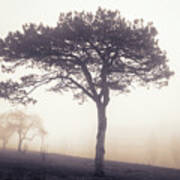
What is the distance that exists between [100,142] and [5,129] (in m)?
60.0

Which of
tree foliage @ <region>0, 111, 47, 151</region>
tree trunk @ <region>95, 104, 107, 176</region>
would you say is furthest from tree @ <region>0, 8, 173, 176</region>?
tree foliage @ <region>0, 111, 47, 151</region>

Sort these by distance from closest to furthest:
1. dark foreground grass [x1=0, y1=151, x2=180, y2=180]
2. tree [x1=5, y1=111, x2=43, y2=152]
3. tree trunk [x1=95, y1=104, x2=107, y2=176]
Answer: dark foreground grass [x1=0, y1=151, x2=180, y2=180] < tree trunk [x1=95, y1=104, x2=107, y2=176] < tree [x1=5, y1=111, x2=43, y2=152]

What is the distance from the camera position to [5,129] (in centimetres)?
7062

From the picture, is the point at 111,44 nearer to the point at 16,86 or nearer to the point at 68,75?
the point at 68,75

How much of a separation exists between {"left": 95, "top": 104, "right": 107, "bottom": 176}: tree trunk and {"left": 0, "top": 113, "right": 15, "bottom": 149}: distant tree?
51765mm

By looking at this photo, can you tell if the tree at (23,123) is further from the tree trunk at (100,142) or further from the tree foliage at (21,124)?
the tree trunk at (100,142)

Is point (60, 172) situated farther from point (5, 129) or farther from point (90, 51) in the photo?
point (5, 129)

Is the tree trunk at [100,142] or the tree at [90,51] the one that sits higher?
the tree at [90,51]

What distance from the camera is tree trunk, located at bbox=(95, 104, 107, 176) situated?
16.7 metres

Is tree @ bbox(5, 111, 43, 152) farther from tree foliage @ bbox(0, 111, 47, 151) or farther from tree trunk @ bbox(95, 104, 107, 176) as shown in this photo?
tree trunk @ bbox(95, 104, 107, 176)

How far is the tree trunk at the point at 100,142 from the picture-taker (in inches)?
659

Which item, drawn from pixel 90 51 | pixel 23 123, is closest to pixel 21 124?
pixel 23 123

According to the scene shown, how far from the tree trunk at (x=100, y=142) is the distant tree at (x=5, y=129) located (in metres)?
51.8

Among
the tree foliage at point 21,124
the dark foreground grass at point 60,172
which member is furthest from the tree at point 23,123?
the dark foreground grass at point 60,172
